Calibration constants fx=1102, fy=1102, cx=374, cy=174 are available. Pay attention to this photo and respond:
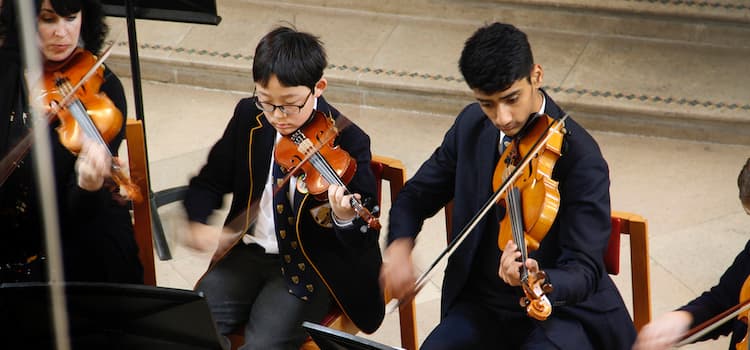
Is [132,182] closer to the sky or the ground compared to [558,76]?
closer to the sky

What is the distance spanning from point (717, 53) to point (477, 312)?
2388 millimetres

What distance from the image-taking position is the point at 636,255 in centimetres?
236

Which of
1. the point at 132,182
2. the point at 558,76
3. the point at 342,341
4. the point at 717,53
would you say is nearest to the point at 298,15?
the point at 558,76

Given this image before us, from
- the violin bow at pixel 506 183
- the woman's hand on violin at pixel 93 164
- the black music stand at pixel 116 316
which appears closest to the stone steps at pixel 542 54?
the violin bow at pixel 506 183

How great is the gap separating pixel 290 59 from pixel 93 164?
49cm

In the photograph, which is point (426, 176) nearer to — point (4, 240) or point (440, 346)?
point (440, 346)

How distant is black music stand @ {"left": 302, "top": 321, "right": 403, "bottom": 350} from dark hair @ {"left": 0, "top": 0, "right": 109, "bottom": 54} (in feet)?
3.41

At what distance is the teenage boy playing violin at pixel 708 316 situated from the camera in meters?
Result: 2.10

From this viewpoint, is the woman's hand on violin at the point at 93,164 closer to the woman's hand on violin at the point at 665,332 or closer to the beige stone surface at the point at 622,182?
the beige stone surface at the point at 622,182

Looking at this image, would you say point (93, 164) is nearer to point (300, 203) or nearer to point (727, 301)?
point (300, 203)

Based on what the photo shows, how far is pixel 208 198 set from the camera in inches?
102

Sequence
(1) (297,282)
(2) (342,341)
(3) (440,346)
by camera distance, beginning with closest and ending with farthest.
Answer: (2) (342,341) < (3) (440,346) < (1) (297,282)

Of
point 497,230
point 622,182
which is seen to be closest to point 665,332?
point 497,230

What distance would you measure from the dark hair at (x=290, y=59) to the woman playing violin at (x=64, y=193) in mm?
436
